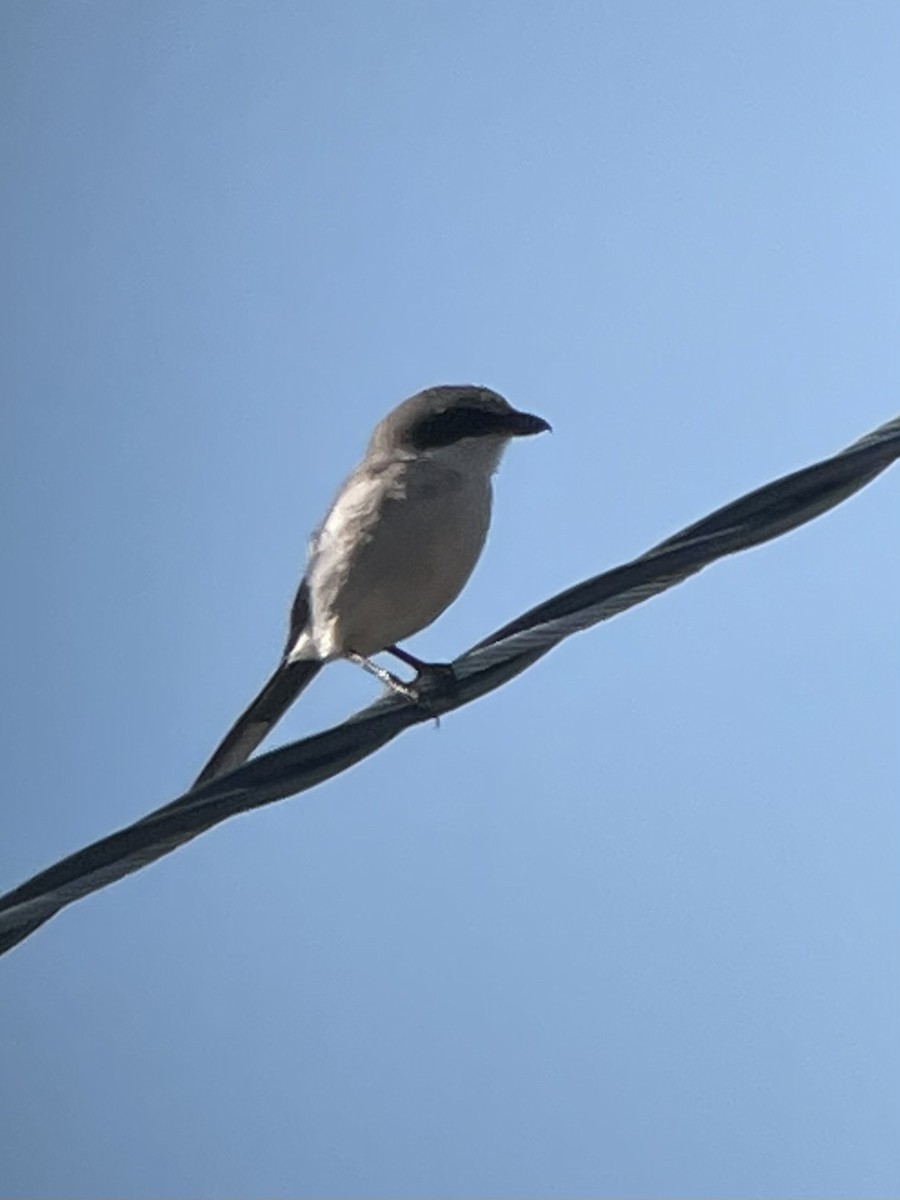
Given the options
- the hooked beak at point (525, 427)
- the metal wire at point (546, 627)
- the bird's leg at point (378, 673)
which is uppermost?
the hooked beak at point (525, 427)

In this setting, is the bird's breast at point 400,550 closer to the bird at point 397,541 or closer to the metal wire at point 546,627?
the bird at point 397,541

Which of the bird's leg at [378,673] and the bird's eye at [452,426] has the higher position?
the bird's eye at [452,426]

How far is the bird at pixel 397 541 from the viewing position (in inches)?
204

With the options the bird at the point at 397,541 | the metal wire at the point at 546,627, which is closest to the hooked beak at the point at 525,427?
the bird at the point at 397,541

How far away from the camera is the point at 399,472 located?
17.3 feet

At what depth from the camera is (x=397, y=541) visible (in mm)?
5160

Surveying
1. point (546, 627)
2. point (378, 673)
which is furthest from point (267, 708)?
point (546, 627)

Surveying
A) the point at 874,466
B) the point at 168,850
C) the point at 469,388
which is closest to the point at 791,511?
the point at 874,466

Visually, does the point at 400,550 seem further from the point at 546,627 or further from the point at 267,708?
the point at 546,627

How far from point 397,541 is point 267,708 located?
737 mm

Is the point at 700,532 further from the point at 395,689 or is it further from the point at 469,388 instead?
the point at 469,388

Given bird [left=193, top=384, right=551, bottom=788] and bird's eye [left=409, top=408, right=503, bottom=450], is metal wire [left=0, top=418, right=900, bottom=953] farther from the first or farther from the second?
bird's eye [left=409, top=408, right=503, bottom=450]

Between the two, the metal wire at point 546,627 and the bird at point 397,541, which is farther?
the bird at point 397,541

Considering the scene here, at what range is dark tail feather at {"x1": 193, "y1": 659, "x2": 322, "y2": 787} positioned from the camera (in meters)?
5.39
